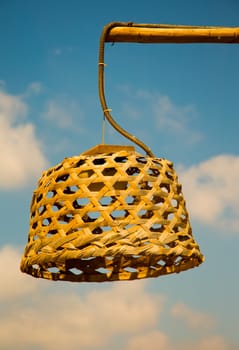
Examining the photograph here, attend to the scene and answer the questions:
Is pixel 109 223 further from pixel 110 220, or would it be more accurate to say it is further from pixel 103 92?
pixel 103 92

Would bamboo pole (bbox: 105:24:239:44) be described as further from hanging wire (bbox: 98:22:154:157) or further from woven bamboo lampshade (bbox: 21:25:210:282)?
woven bamboo lampshade (bbox: 21:25:210:282)

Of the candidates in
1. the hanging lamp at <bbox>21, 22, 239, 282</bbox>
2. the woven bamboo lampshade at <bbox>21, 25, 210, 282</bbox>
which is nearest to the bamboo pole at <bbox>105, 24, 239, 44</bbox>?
the hanging lamp at <bbox>21, 22, 239, 282</bbox>

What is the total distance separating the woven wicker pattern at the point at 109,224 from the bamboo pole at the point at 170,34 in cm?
39

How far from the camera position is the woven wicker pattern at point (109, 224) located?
1.18 meters

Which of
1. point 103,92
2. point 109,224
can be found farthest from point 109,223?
point 103,92

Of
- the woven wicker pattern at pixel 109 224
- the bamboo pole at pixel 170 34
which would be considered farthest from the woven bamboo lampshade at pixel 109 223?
the bamboo pole at pixel 170 34

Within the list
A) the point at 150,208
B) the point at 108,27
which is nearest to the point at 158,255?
the point at 150,208

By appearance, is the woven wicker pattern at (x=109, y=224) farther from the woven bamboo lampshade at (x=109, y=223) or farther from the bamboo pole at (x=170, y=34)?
the bamboo pole at (x=170, y=34)

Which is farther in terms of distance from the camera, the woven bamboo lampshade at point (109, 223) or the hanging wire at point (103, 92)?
the hanging wire at point (103, 92)

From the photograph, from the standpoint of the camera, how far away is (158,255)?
3.87ft

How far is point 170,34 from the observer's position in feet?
5.13

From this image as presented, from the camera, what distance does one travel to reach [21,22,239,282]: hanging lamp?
1.18 m

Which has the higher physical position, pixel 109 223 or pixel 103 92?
pixel 103 92

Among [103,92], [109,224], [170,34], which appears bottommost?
[109,224]
